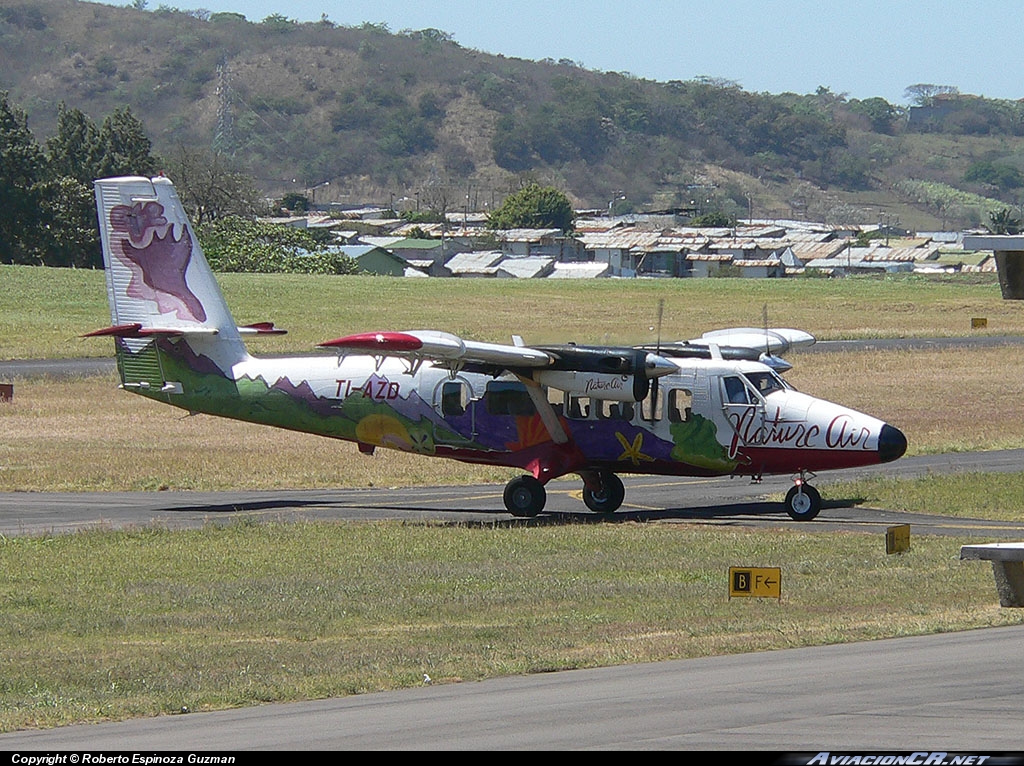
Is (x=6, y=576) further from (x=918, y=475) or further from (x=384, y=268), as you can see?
(x=384, y=268)

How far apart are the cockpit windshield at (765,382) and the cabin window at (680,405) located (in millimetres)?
1042

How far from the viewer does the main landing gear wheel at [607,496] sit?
26.9 m

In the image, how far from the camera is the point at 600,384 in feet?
83.4

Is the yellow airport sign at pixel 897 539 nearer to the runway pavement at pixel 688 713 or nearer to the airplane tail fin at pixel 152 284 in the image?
the runway pavement at pixel 688 713

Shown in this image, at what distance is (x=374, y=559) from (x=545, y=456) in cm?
613

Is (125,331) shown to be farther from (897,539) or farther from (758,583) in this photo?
(758,583)

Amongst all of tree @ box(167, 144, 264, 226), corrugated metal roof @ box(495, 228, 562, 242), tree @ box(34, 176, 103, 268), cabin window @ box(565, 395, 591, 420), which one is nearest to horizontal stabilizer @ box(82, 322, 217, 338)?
cabin window @ box(565, 395, 591, 420)

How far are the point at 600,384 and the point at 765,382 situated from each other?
3.01 metres

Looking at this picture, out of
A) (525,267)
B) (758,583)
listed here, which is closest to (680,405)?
(758,583)

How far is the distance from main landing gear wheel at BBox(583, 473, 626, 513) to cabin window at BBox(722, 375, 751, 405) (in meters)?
2.51

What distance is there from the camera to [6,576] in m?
19.5

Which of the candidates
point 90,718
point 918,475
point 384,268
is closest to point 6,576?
point 90,718

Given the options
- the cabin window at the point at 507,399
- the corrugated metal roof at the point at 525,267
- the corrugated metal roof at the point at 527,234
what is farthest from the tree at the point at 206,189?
the cabin window at the point at 507,399

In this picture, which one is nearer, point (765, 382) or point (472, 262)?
point (765, 382)
